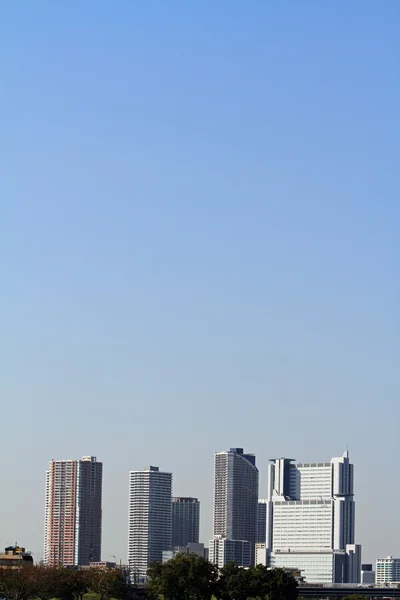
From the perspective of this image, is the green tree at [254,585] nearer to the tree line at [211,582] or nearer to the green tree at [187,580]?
the tree line at [211,582]

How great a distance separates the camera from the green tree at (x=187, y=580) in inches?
5797

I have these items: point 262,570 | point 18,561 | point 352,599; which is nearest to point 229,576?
point 262,570

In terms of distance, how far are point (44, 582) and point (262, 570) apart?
2675cm

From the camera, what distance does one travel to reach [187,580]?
14700cm

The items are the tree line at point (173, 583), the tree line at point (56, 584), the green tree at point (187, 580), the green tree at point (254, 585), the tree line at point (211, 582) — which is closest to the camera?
the tree line at point (56, 584)

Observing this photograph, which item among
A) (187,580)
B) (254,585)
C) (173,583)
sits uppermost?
(187,580)

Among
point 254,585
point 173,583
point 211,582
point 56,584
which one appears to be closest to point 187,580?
point 173,583

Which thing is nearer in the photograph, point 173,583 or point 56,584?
point 173,583

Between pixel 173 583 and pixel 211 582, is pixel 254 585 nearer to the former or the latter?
pixel 211 582

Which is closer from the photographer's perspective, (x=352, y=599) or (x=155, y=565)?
(x=155, y=565)

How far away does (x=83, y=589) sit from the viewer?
157 meters

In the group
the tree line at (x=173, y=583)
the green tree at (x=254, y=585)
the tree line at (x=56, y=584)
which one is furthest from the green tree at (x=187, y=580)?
the tree line at (x=56, y=584)

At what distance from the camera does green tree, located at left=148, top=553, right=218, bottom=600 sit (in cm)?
14725

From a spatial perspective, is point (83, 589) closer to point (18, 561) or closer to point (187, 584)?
point (187, 584)
